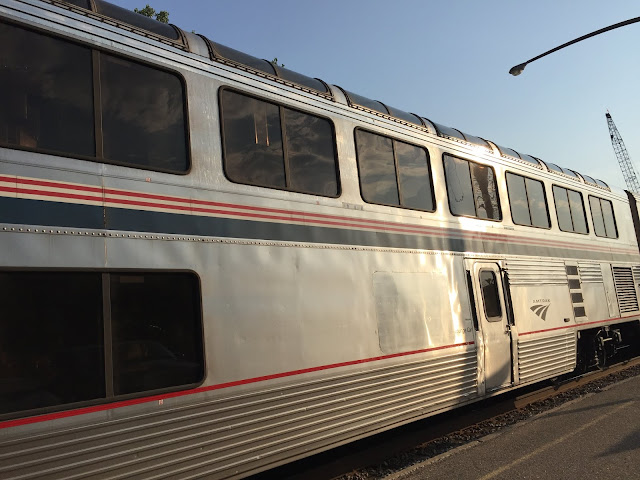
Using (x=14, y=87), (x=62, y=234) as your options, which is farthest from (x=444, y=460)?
(x=14, y=87)

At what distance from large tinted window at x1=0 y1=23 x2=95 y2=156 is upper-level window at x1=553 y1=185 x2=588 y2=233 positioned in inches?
318

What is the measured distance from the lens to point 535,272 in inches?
312

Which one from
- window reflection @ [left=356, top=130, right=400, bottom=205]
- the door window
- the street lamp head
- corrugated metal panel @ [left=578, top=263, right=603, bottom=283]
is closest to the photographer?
window reflection @ [left=356, top=130, right=400, bottom=205]

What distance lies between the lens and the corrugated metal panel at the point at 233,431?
3.16 meters

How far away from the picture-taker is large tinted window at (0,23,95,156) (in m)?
3.33

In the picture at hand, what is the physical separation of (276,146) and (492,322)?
3.90m

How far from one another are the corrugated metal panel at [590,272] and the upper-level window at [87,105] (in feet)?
25.7

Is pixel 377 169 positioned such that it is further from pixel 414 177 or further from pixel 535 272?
pixel 535 272

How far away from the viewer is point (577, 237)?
9.49 meters

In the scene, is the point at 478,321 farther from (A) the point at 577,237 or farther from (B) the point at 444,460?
(A) the point at 577,237

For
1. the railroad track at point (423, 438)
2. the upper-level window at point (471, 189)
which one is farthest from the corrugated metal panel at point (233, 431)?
the upper-level window at point (471, 189)

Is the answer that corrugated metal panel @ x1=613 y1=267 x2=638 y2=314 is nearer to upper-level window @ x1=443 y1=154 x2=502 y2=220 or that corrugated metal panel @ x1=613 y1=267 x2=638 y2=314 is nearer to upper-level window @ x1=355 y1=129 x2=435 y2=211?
upper-level window @ x1=443 y1=154 x2=502 y2=220

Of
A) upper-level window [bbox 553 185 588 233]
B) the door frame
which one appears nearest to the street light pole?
upper-level window [bbox 553 185 588 233]

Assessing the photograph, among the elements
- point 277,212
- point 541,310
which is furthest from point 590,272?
point 277,212
